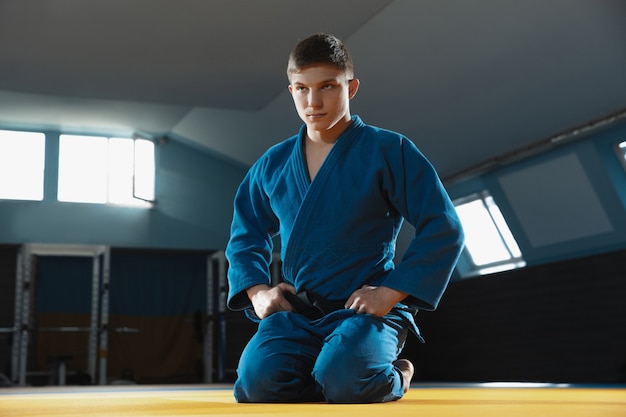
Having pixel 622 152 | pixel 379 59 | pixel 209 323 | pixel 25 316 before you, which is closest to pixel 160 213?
pixel 209 323

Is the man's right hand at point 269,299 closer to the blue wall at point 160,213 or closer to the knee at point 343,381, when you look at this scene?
the knee at point 343,381

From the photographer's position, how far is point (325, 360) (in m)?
1.46

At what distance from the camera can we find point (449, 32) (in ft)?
17.2

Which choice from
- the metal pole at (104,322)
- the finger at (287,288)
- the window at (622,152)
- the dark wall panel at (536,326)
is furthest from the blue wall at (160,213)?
the finger at (287,288)

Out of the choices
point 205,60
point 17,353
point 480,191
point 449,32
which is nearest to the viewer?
point 449,32

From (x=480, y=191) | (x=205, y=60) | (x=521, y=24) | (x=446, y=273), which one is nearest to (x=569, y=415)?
(x=446, y=273)

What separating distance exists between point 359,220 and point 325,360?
0.32 meters

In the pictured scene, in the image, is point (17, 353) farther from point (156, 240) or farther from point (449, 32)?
point (449, 32)

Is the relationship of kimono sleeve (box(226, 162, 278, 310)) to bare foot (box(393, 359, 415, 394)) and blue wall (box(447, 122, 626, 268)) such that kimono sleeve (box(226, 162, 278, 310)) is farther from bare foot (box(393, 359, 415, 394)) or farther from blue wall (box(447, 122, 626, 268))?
blue wall (box(447, 122, 626, 268))

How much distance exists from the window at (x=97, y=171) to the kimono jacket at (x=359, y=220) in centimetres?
715

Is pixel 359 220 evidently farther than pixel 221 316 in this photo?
No

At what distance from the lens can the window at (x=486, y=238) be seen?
23.9ft

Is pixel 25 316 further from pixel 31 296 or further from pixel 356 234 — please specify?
pixel 356 234

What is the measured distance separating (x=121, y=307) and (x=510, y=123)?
4.88 m
